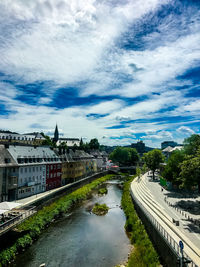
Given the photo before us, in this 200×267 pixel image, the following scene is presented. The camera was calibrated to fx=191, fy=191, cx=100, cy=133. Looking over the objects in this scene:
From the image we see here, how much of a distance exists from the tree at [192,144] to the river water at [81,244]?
74.8 ft

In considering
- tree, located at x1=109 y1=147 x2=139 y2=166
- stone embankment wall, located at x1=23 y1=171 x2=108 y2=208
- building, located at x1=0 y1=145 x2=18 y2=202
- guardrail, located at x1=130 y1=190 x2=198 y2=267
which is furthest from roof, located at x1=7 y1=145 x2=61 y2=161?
tree, located at x1=109 y1=147 x2=139 y2=166

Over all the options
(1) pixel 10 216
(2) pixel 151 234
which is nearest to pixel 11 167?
(1) pixel 10 216

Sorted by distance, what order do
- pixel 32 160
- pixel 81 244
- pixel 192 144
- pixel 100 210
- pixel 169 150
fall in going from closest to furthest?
pixel 81 244
pixel 100 210
pixel 192 144
pixel 32 160
pixel 169 150

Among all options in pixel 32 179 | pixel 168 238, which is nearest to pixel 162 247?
pixel 168 238

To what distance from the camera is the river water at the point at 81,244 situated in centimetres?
2320

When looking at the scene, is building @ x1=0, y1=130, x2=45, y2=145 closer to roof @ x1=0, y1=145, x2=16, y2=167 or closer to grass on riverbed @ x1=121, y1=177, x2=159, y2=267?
roof @ x1=0, y1=145, x2=16, y2=167

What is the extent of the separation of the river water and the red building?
18.7m

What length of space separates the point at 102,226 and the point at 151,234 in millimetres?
11258

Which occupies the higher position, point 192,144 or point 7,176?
point 192,144

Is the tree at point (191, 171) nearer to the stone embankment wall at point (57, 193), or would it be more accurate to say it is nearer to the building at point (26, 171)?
the stone embankment wall at point (57, 193)

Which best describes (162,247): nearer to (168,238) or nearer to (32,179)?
(168,238)

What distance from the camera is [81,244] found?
27734 millimetres

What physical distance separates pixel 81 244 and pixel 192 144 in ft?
115

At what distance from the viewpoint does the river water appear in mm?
23203
